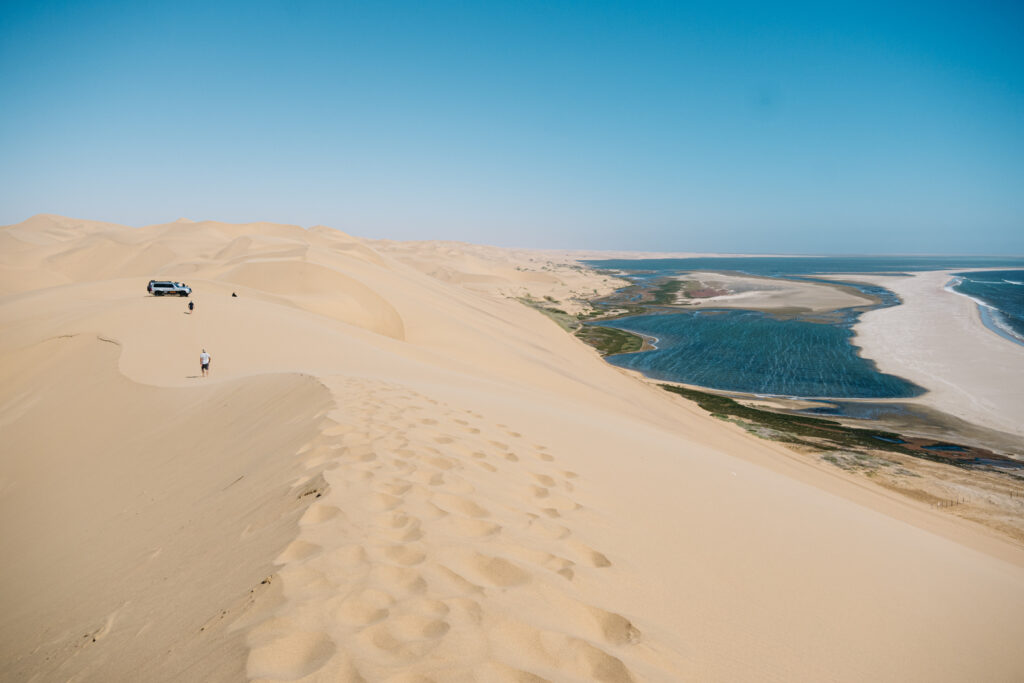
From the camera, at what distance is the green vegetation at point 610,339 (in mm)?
30812

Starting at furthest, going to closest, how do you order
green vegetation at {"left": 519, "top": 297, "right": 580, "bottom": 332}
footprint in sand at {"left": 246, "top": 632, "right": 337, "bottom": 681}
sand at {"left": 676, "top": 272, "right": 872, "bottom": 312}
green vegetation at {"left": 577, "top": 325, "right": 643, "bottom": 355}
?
1. sand at {"left": 676, "top": 272, "right": 872, "bottom": 312}
2. green vegetation at {"left": 519, "top": 297, "right": 580, "bottom": 332}
3. green vegetation at {"left": 577, "top": 325, "right": 643, "bottom": 355}
4. footprint in sand at {"left": 246, "top": 632, "right": 337, "bottom": 681}

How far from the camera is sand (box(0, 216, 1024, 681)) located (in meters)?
2.23

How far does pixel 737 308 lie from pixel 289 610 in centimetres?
5257

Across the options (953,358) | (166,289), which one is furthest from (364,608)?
(953,358)

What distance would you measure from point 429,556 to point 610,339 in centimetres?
3217

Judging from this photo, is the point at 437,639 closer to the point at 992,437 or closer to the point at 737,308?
the point at 992,437

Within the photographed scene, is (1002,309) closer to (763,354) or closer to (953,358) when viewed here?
(953,358)

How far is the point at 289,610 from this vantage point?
2.24 metres

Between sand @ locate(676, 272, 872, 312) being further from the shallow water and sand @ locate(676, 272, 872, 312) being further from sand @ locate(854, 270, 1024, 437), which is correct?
the shallow water

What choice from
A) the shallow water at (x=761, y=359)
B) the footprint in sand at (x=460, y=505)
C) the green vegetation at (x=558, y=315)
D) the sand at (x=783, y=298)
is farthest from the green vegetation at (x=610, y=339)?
the footprint in sand at (x=460, y=505)

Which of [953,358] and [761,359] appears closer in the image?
[953,358]

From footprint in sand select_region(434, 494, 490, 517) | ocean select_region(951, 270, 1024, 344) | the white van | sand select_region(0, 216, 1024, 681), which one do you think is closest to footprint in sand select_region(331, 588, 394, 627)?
sand select_region(0, 216, 1024, 681)

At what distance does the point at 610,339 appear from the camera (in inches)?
1337

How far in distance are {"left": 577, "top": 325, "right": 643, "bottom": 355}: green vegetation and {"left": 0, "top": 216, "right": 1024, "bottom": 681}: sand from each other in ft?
71.9
